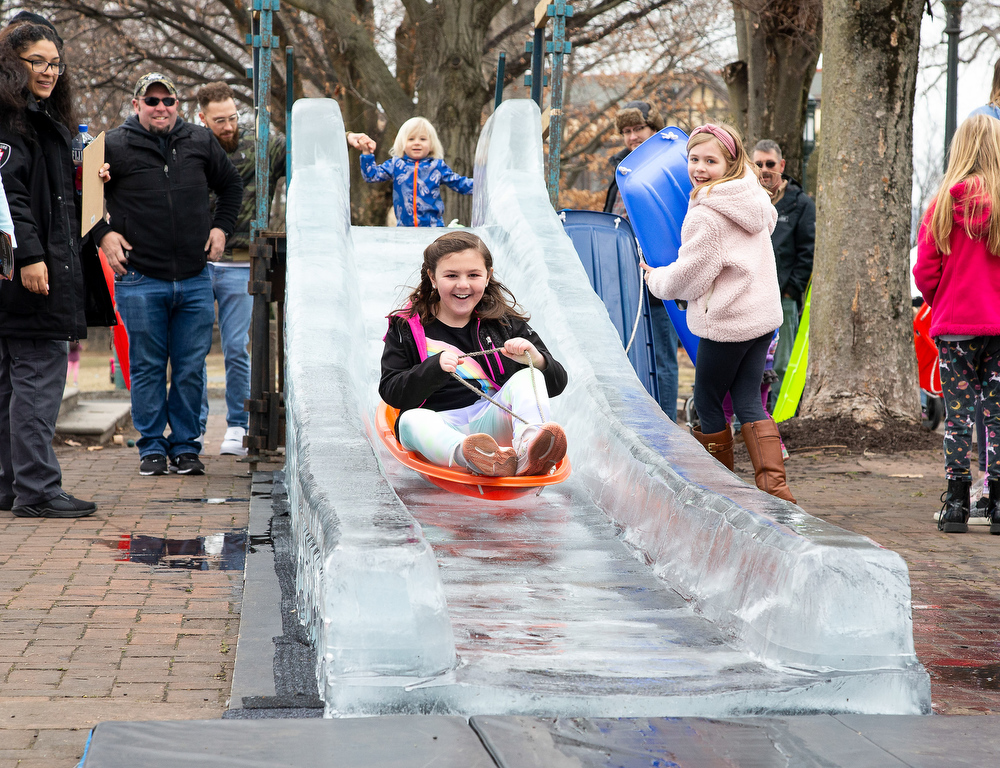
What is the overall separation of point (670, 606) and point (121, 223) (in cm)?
450

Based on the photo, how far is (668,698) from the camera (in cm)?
288

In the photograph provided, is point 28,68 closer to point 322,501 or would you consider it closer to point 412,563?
point 322,501

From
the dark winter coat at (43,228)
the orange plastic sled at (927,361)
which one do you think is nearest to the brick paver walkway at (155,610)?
the dark winter coat at (43,228)

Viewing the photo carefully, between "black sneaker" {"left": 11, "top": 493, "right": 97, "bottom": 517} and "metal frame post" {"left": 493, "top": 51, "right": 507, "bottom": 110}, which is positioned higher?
"metal frame post" {"left": 493, "top": 51, "right": 507, "bottom": 110}

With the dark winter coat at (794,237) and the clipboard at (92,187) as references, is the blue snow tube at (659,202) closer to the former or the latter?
the dark winter coat at (794,237)

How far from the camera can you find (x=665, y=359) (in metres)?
7.68

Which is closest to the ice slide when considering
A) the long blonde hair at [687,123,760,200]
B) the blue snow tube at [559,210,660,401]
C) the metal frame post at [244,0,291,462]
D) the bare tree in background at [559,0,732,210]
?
the long blonde hair at [687,123,760,200]

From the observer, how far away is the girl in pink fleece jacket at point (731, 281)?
206 inches

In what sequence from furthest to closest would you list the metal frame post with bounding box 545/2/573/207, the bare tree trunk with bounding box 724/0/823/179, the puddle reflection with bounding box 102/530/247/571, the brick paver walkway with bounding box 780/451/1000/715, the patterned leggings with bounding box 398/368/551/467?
the bare tree trunk with bounding box 724/0/823/179 → the metal frame post with bounding box 545/2/573/207 → the puddle reflection with bounding box 102/530/247/571 → the patterned leggings with bounding box 398/368/551/467 → the brick paver walkway with bounding box 780/451/1000/715

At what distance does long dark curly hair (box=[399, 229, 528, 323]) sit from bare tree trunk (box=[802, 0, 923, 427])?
462 centimetres

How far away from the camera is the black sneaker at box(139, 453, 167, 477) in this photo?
709cm

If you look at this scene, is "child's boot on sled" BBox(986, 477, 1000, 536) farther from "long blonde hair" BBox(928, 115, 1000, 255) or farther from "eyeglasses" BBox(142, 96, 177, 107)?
"eyeglasses" BBox(142, 96, 177, 107)

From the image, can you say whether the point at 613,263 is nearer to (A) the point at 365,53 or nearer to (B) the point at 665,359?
(B) the point at 665,359

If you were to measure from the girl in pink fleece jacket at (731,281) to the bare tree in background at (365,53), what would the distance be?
879cm
